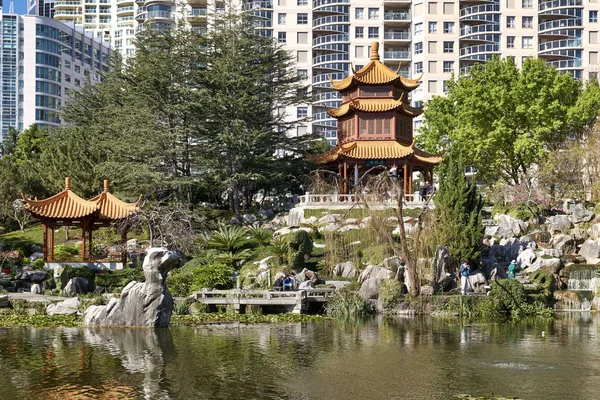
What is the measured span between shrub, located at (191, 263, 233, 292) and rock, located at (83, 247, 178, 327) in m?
6.83

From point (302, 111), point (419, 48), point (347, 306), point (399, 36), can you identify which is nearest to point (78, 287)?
point (347, 306)

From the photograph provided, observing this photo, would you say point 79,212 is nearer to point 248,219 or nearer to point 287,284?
point 287,284

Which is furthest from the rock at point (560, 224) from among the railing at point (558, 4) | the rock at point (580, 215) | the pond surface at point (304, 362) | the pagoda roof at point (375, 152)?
the railing at point (558, 4)

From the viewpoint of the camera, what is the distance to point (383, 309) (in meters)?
29.5

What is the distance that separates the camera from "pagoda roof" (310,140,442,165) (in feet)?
151

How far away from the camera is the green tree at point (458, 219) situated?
108 ft

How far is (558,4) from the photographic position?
81.2 meters

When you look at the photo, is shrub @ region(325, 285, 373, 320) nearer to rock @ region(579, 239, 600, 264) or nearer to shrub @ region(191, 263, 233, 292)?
shrub @ region(191, 263, 233, 292)

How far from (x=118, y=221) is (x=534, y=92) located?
93.0ft

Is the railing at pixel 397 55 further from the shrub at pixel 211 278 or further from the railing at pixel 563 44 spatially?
the shrub at pixel 211 278

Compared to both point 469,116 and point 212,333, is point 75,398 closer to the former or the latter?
point 212,333

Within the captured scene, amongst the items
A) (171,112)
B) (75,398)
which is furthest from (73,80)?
(75,398)

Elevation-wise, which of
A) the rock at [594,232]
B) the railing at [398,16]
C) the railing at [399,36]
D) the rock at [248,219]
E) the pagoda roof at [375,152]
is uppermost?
the railing at [398,16]

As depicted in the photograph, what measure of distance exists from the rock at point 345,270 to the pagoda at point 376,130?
12425 millimetres
